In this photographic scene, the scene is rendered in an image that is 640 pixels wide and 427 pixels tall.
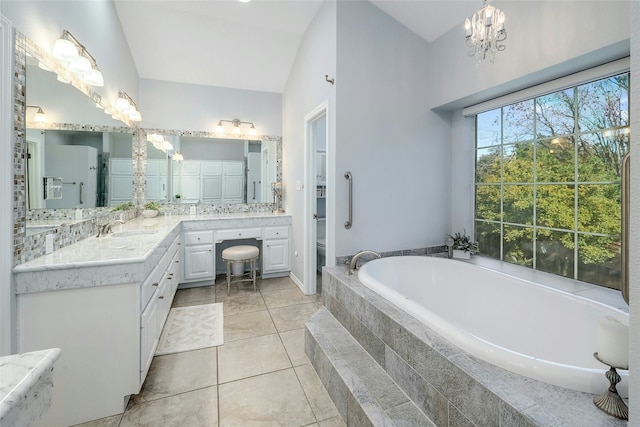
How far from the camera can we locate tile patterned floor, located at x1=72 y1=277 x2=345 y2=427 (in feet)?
5.23

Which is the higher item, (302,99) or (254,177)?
(302,99)

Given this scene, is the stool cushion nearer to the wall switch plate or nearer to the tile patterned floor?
the tile patterned floor

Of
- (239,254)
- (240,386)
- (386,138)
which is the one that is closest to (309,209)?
(239,254)

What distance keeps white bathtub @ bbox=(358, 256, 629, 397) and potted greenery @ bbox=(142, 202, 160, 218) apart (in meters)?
2.78

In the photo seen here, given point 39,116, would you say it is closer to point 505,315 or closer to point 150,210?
point 150,210

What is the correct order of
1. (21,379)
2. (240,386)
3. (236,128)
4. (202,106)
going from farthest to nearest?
(236,128), (202,106), (240,386), (21,379)

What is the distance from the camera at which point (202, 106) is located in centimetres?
403

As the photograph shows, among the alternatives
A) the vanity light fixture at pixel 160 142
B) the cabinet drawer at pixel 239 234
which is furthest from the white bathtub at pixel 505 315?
the vanity light fixture at pixel 160 142

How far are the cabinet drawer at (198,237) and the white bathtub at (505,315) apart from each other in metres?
2.17

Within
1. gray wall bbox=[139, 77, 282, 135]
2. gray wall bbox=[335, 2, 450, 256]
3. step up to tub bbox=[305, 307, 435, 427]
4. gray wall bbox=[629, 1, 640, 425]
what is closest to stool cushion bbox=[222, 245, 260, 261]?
gray wall bbox=[335, 2, 450, 256]

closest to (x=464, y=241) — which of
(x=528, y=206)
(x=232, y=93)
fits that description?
(x=528, y=206)

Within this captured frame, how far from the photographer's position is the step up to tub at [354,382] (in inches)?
51.4

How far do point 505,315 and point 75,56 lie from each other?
335 centimetres

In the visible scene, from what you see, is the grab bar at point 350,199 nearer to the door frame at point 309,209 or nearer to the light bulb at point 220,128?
the door frame at point 309,209
